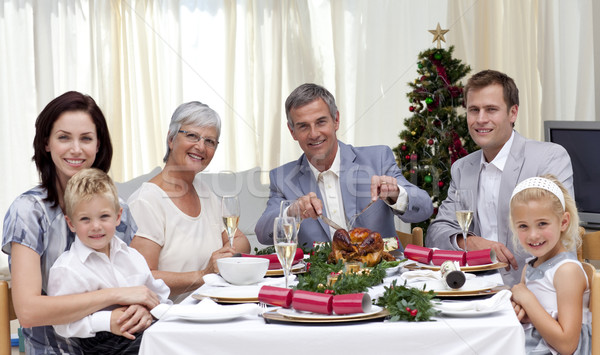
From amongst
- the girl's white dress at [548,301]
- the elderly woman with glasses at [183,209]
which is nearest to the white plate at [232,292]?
the elderly woman with glasses at [183,209]

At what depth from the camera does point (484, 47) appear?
552 centimetres

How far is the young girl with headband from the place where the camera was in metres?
1.73

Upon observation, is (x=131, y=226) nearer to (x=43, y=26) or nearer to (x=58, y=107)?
(x=58, y=107)

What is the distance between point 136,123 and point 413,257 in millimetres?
3880

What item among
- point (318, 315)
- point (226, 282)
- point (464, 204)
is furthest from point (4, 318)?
point (464, 204)

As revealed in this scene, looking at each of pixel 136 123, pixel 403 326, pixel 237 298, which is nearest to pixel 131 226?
pixel 237 298

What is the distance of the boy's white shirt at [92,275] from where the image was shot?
70.4 inches

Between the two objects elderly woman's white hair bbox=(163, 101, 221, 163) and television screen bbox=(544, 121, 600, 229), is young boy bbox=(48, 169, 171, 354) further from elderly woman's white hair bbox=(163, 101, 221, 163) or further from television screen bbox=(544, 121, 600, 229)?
television screen bbox=(544, 121, 600, 229)

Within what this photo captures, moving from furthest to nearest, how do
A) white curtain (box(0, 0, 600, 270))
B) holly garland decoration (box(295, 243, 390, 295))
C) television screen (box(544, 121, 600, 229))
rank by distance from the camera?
white curtain (box(0, 0, 600, 270)), television screen (box(544, 121, 600, 229)), holly garland decoration (box(295, 243, 390, 295))

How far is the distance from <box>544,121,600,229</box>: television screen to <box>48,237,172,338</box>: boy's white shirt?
310cm

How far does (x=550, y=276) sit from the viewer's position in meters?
1.89

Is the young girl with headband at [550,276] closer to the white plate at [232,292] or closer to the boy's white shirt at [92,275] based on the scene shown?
the white plate at [232,292]

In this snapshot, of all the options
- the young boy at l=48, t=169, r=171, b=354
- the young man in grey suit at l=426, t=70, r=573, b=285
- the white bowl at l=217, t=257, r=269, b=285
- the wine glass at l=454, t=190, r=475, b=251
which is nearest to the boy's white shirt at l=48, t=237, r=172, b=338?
the young boy at l=48, t=169, r=171, b=354

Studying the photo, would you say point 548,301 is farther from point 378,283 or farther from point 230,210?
point 230,210
